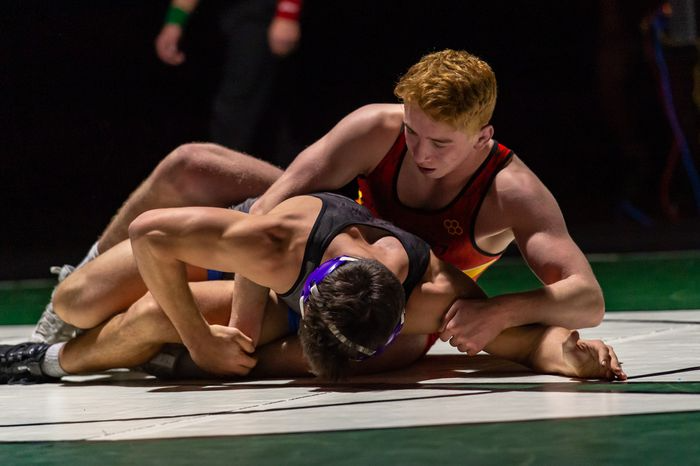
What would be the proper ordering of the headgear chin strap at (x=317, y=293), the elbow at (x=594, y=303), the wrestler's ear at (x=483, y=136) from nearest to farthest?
the headgear chin strap at (x=317, y=293) < the elbow at (x=594, y=303) < the wrestler's ear at (x=483, y=136)

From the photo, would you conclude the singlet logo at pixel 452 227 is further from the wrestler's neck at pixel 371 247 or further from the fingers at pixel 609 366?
the fingers at pixel 609 366

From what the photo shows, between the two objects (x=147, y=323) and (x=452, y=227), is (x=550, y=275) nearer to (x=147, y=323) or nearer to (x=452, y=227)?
(x=452, y=227)

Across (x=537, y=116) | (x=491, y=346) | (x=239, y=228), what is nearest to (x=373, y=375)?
(x=491, y=346)

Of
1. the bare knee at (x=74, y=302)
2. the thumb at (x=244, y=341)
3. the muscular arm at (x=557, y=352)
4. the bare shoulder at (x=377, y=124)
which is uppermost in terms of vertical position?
the bare shoulder at (x=377, y=124)

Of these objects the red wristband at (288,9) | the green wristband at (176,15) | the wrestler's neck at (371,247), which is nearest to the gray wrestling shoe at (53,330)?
the wrestler's neck at (371,247)

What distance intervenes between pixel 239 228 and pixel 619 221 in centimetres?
506

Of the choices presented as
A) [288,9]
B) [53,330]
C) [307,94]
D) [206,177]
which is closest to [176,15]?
[288,9]

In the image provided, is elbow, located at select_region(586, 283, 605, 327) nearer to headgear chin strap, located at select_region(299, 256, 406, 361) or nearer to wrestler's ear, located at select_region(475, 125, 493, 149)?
wrestler's ear, located at select_region(475, 125, 493, 149)

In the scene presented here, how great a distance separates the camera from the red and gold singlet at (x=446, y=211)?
3346mm

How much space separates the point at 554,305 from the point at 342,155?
0.66 meters

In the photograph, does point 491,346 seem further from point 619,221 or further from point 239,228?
point 619,221

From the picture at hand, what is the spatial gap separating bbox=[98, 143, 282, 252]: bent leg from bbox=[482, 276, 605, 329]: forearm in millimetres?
919

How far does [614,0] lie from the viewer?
25.1ft

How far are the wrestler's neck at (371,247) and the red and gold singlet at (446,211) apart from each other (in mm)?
322
